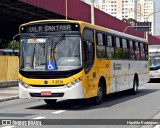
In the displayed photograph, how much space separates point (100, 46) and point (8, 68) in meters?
14.9

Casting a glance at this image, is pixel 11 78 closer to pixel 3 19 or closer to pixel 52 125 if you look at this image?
pixel 3 19

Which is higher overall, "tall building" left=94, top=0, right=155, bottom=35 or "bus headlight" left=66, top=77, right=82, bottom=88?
"tall building" left=94, top=0, right=155, bottom=35

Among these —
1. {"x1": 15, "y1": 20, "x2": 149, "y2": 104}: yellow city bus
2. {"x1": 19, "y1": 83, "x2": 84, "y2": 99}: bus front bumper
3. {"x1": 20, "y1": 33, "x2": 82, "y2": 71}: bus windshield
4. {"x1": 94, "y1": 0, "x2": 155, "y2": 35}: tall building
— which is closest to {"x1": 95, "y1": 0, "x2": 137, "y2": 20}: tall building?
{"x1": 94, "y1": 0, "x2": 155, "y2": 35}: tall building

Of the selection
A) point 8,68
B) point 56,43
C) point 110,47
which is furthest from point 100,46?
point 8,68

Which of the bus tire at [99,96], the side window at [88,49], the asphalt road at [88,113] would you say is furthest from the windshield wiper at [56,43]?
the bus tire at [99,96]

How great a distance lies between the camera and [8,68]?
30.0 m

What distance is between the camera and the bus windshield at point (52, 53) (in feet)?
46.5

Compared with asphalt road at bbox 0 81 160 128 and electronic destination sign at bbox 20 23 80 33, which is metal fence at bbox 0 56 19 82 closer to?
asphalt road at bbox 0 81 160 128

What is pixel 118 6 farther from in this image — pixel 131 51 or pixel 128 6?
pixel 131 51

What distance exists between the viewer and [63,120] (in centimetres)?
1182

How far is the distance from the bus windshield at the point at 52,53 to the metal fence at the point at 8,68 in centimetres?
1446

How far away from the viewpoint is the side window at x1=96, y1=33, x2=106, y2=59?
16070mm

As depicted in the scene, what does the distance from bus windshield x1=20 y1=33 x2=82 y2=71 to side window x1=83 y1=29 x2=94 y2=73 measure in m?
0.33

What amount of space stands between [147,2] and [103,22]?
61858 millimetres
